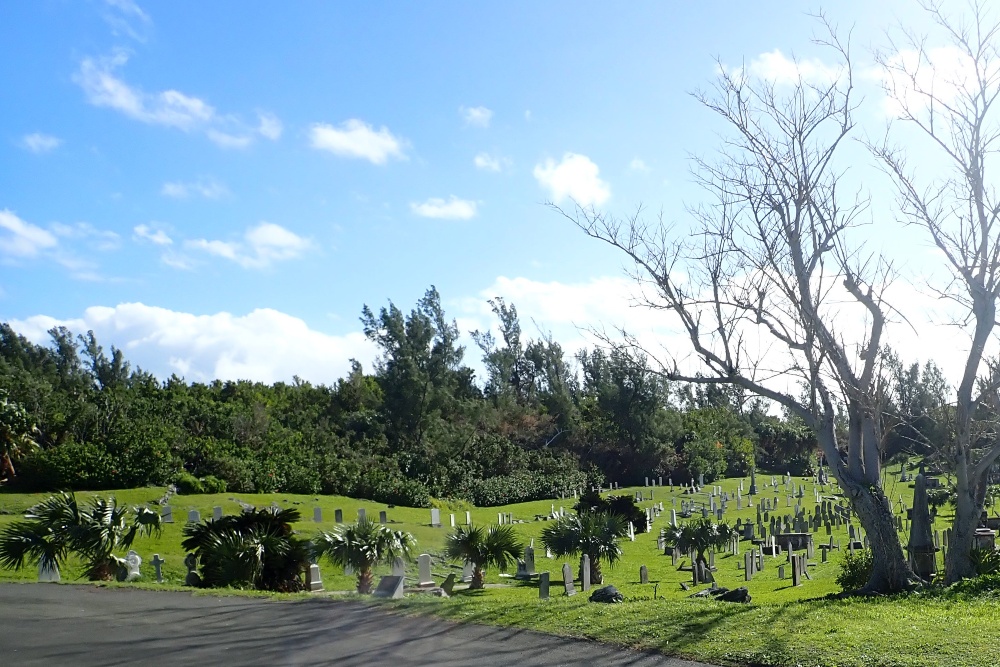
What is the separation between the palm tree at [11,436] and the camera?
3247 cm

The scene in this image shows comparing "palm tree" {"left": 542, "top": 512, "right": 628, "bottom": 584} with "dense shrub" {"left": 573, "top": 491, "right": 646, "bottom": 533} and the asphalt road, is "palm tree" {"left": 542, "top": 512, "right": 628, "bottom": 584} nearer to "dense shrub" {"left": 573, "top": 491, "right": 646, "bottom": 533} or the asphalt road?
the asphalt road

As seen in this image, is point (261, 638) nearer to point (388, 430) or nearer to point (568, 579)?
point (568, 579)

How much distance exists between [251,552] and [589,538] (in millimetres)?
8531

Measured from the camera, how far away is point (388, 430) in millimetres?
53500

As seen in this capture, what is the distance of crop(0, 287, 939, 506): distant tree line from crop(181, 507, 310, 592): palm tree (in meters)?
7.44

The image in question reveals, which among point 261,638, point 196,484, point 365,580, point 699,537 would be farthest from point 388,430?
point 261,638

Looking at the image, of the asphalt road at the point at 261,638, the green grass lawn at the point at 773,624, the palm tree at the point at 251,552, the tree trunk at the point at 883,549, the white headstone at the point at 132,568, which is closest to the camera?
the green grass lawn at the point at 773,624

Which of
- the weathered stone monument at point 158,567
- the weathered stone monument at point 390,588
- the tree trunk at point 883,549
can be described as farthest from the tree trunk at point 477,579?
the tree trunk at point 883,549

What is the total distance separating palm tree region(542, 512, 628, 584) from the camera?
2138 centimetres

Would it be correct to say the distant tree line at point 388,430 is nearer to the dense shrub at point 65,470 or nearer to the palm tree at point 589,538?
the dense shrub at point 65,470

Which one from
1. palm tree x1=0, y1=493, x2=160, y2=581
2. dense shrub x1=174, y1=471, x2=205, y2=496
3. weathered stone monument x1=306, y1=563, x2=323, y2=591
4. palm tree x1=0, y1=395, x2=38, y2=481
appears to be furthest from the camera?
dense shrub x1=174, y1=471, x2=205, y2=496

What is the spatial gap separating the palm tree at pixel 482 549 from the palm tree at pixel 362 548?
202 centimetres

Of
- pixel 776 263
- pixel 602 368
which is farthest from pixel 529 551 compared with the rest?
pixel 602 368

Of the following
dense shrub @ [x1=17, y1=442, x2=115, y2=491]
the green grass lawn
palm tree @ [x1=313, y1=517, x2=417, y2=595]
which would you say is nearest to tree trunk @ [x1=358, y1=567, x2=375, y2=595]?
palm tree @ [x1=313, y1=517, x2=417, y2=595]
